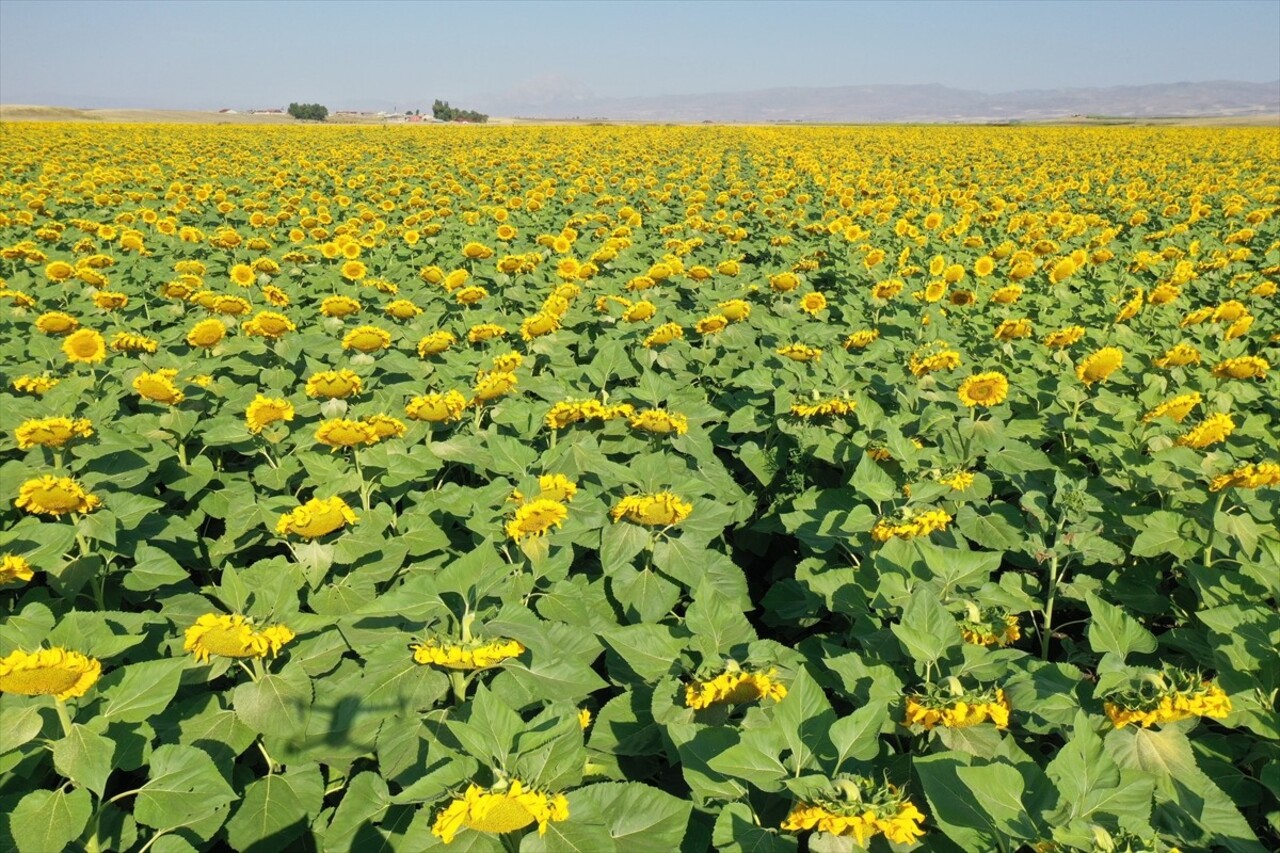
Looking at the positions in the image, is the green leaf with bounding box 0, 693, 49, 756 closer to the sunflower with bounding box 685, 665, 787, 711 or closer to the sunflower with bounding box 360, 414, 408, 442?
the sunflower with bounding box 360, 414, 408, 442

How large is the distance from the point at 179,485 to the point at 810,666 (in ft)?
11.9

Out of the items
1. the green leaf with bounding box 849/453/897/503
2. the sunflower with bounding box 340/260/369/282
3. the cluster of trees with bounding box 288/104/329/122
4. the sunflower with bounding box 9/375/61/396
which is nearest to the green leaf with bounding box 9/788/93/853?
the green leaf with bounding box 849/453/897/503

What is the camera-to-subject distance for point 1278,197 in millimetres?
15844

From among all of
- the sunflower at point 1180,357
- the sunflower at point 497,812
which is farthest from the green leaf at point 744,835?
the sunflower at point 1180,357

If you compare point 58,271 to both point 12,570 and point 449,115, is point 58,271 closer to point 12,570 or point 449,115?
point 12,570

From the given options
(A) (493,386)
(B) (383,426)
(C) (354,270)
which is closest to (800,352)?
(A) (493,386)

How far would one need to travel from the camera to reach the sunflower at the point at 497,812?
1574 millimetres

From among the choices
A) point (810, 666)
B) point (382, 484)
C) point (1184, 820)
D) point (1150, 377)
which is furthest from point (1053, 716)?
point (1150, 377)

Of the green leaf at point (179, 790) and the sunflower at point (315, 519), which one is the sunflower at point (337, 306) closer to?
the sunflower at point (315, 519)

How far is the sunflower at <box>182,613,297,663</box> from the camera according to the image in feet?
7.16

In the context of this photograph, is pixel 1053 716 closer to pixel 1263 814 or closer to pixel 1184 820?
pixel 1184 820

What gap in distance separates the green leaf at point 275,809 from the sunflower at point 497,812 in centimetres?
95

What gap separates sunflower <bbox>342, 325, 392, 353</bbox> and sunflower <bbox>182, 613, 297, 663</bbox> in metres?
3.05

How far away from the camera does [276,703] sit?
2.28m
